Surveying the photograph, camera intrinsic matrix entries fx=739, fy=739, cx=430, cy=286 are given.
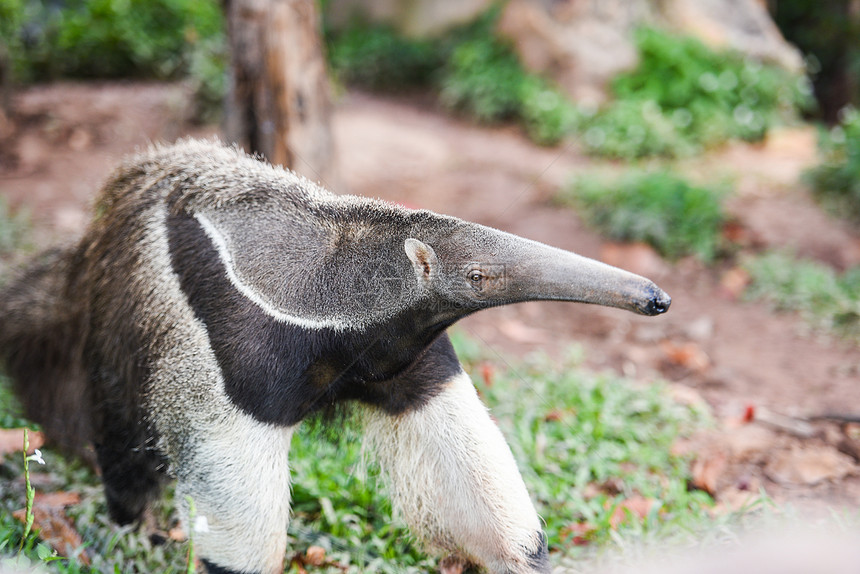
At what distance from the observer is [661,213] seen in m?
7.33

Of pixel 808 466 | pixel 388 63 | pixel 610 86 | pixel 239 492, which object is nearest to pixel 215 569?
pixel 239 492

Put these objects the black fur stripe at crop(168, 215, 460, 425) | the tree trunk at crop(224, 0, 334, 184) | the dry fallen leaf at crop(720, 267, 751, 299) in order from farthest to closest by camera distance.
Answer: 1. the dry fallen leaf at crop(720, 267, 751, 299)
2. the tree trunk at crop(224, 0, 334, 184)
3. the black fur stripe at crop(168, 215, 460, 425)

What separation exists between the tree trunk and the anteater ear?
9.71 feet

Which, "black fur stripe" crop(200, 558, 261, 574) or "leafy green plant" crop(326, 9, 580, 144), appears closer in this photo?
"black fur stripe" crop(200, 558, 261, 574)

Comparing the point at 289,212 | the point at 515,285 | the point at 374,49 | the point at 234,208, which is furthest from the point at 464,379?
the point at 374,49

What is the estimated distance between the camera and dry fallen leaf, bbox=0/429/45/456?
351cm

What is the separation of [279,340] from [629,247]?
214 inches

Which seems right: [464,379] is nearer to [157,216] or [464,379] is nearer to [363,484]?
[363,484]

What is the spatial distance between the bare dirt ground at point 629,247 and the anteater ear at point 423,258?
196 cm

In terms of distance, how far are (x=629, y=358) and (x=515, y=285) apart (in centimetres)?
354

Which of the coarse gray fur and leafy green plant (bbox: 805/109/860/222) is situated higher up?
the coarse gray fur

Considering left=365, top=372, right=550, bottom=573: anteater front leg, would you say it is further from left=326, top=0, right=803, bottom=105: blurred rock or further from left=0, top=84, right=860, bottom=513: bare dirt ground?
left=326, top=0, right=803, bottom=105: blurred rock

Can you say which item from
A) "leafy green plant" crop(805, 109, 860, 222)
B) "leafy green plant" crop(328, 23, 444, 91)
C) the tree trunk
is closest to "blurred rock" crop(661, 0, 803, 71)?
"leafy green plant" crop(805, 109, 860, 222)

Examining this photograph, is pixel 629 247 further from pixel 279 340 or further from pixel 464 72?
Answer: pixel 464 72
